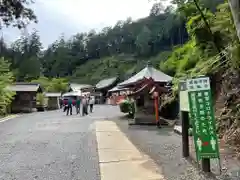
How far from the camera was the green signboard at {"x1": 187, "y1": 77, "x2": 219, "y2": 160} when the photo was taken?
18.2 ft

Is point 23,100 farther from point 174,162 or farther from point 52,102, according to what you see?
point 174,162

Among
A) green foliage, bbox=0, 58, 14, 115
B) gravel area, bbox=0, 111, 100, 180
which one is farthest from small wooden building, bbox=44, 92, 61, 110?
gravel area, bbox=0, 111, 100, 180

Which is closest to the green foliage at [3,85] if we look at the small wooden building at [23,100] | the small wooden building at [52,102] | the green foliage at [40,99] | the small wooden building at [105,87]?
the small wooden building at [23,100]

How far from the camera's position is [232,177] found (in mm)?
5066

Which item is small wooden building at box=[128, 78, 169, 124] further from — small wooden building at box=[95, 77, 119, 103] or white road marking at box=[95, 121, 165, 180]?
small wooden building at box=[95, 77, 119, 103]

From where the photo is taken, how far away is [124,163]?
661cm

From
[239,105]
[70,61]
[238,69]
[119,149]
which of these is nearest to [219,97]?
[238,69]

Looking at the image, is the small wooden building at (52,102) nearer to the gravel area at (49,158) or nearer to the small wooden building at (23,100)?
the small wooden building at (23,100)

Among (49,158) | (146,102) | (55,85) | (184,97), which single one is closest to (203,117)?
(184,97)

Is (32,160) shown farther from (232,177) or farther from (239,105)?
(239,105)

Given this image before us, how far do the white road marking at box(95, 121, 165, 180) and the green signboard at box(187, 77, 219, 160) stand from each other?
949mm

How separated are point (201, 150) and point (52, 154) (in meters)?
3.74

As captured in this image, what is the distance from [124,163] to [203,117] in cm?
204

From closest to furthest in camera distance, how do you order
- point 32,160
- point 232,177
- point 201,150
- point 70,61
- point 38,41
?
point 232,177, point 201,150, point 32,160, point 38,41, point 70,61
